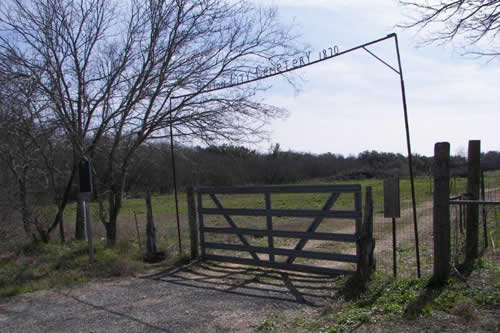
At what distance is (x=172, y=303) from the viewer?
6688mm

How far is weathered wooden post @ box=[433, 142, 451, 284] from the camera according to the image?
597cm

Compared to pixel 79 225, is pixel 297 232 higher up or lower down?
higher up

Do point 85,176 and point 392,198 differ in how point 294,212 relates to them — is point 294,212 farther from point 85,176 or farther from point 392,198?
point 85,176

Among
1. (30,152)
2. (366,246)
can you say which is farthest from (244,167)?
(366,246)

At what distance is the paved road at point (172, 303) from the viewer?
229 inches

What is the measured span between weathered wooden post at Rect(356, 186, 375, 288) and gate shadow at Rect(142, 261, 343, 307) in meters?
0.39

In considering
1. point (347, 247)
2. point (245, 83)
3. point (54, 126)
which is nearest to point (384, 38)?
point (245, 83)

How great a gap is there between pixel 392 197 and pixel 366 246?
2.62 feet

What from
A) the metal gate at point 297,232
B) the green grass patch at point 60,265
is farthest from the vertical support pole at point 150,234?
the metal gate at point 297,232

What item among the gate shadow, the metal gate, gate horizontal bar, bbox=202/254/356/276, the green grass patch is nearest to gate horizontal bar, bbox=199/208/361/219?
the metal gate

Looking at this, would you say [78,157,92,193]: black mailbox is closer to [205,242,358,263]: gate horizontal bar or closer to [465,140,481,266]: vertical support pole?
[205,242,358,263]: gate horizontal bar

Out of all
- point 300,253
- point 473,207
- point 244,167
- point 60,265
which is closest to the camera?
point 473,207

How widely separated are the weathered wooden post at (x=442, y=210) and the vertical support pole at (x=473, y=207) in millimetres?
1078

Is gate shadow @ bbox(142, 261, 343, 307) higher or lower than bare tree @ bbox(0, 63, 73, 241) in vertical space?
lower
